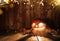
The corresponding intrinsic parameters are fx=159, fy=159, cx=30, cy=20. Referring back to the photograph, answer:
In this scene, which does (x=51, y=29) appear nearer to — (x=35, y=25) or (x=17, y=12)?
(x=35, y=25)

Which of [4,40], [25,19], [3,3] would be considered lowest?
[4,40]

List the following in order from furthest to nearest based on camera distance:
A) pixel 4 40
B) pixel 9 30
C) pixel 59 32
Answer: pixel 9 30 → pixel 59 32 → pixel 4 40

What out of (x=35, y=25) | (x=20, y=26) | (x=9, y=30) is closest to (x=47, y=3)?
(x=35, y=25)

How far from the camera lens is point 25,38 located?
4.16 m

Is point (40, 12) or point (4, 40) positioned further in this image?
point (40, 12)

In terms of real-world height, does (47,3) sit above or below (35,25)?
above

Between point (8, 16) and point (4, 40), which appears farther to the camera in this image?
point (8, 16)

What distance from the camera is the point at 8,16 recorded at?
4.84m

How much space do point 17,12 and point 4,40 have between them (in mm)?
1083

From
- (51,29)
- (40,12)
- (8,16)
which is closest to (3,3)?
(8,16)

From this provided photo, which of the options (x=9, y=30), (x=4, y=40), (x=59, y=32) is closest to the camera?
(x=4, y=40)

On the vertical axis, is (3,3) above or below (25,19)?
above

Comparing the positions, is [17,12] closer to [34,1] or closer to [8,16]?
[8,16]

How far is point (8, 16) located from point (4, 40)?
1007 millimetres
